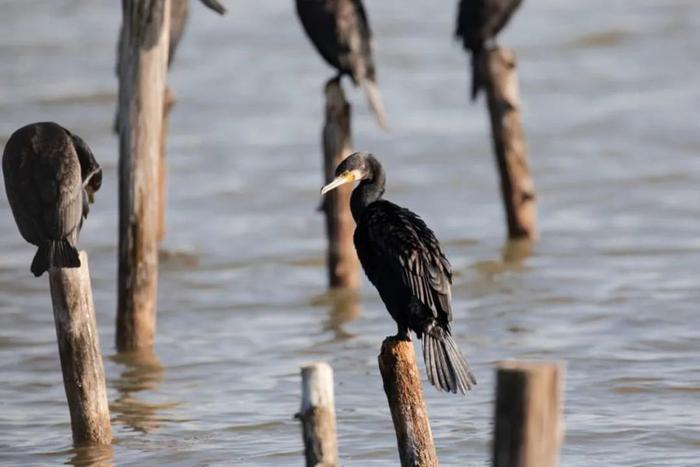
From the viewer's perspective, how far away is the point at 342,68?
28.5 ft

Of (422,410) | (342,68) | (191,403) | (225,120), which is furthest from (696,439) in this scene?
(225,120)

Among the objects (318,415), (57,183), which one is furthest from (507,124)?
(318,415)

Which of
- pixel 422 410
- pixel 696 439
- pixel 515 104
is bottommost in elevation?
pixel 696 439

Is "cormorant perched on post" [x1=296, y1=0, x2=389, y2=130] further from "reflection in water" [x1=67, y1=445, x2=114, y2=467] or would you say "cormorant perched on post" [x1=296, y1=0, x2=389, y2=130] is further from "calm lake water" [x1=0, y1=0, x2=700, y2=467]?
"reflection in water" [x1=67, y1=445, x2=114, y2=467]

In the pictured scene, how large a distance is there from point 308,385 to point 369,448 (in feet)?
6.84

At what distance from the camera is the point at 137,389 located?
716cm

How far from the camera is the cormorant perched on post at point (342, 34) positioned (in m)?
8.67

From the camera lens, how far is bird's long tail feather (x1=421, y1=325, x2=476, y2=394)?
16.4 ft

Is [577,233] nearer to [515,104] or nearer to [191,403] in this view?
[515,104]

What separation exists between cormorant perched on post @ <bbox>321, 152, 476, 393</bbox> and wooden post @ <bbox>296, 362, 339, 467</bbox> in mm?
829

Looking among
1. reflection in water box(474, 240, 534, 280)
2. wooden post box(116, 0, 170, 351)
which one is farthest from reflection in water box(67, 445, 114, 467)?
reflection in water box(474, 240, 534, 280)

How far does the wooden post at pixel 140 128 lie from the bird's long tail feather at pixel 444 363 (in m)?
2.19

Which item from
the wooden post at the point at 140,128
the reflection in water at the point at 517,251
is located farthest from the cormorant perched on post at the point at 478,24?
the wooden post at the point at 140,128

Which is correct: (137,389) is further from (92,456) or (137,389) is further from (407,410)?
(407,410)
